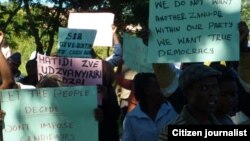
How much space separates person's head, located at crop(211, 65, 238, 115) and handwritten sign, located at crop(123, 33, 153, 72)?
85 centimetres

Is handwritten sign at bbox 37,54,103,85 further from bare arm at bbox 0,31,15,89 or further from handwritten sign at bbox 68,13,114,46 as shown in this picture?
handwritten sign at bbox 68,13,114,46

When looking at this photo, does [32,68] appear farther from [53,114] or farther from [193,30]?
[193,30]

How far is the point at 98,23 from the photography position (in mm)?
6531

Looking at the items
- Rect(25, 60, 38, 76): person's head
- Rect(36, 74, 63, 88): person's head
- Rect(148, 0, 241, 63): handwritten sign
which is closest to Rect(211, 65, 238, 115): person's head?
Rect(148, 0, 241, 63): handwritten sign

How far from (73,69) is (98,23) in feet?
4.19

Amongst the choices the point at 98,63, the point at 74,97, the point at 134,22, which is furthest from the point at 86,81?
the point at 134,22

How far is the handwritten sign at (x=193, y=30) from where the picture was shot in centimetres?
421

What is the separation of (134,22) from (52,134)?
16.6 m

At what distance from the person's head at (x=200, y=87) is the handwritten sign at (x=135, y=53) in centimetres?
127

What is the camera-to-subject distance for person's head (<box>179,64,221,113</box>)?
3.50 metres

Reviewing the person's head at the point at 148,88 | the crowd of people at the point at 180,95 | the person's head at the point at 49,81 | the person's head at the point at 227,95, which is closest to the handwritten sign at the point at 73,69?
A: the crowd of people at the point at 180,95

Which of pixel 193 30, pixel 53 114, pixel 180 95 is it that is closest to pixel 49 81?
pixel 53 114

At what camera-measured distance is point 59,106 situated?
4.78m

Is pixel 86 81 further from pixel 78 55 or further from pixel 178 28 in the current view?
pixel 178 28
